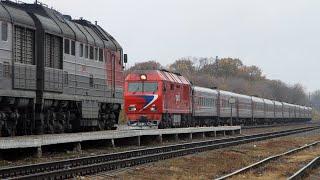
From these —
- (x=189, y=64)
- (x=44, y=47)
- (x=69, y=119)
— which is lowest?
(x=69, y=119)

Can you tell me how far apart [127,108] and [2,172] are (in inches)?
838

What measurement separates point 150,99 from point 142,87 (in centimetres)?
112

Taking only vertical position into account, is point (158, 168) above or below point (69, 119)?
below

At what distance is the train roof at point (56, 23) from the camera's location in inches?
738

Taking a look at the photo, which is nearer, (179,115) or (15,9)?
(15,9)

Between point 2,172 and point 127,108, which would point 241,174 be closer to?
point 2,172

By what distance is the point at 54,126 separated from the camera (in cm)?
2173

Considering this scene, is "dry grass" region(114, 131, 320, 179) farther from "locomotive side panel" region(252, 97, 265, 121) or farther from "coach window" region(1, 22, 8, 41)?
"locomotive side panel" region(252, 97, 265, 121)

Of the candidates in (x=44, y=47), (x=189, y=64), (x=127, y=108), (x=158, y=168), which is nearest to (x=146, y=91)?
(x=127, y=108)

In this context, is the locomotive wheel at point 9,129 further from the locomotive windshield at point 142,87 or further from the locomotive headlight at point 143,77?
the locomotive headlight at point 143,77

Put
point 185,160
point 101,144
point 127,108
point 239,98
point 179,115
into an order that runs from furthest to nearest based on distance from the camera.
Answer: point 239,98
point 179,115
point 127,108
point 101,144
point 185,160

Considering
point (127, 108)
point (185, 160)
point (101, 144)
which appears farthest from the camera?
point (127, 108)

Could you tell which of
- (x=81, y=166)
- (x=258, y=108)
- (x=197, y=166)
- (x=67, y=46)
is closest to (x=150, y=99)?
(x=67, y=46)

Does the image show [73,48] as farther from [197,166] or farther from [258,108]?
[258,108]
